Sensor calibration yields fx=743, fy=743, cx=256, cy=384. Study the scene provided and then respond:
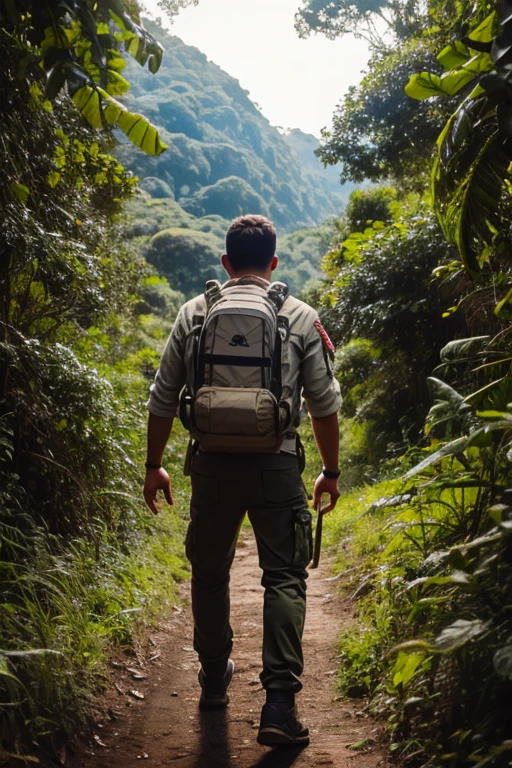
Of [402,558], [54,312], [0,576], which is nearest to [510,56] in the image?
[402,558]

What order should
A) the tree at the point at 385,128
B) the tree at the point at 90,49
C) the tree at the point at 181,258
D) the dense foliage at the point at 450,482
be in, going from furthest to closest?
the tree at the point at 181,258
the tree at the point at 385,128
the tree at the point at 90,49
the dense foliage at the point at 450,482

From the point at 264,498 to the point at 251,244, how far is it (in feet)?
3.87

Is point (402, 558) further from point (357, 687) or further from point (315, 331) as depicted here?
point (315, 331)

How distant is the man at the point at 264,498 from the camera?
3188mm

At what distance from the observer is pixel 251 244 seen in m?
3.48

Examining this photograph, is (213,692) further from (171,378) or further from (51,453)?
(51,453)

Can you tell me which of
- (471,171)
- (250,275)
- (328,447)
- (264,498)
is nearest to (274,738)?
(264,498)

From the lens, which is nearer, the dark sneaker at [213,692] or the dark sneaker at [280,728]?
the dark sneaker at [280,728]

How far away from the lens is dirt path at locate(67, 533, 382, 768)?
3113mm

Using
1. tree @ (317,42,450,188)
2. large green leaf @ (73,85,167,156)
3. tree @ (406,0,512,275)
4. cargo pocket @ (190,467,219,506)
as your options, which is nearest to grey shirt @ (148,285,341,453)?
cargo pocket @ (190,467,219,506)

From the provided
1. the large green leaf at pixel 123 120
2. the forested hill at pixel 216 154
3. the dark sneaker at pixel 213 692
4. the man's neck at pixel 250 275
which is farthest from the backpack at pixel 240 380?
the forested hill at pixel 216 154

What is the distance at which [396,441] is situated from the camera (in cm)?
916

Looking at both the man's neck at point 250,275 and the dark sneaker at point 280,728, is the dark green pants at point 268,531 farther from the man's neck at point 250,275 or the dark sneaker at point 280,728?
the man's neck at point 250,275

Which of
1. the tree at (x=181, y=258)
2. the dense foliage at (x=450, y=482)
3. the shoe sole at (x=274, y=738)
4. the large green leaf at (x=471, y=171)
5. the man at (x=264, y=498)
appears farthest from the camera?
the tree at (x=181, y=258)
